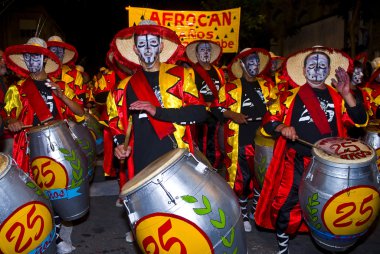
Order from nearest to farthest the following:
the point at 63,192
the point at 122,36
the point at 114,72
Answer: the point at 122,36 < the point at 63,192 < the point at 114,72

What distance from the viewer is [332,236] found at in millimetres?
3373

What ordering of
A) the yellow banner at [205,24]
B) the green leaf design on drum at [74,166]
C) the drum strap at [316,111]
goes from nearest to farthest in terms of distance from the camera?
the drum strap at [316,111] < the green leaf design on drum at [74,166] < the yellow banner at [205,24]

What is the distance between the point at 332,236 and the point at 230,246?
115 cm

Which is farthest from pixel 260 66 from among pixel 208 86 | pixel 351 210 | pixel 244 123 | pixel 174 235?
pixel 174 235

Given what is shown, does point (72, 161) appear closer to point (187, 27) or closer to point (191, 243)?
point (191, 243)

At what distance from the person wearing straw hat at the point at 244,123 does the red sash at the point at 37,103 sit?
200cm

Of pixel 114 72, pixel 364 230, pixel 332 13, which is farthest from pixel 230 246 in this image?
pixel 332 13

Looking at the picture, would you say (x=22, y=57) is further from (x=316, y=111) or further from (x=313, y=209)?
(x=313, y=209)

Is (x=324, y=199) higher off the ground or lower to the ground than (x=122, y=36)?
lower

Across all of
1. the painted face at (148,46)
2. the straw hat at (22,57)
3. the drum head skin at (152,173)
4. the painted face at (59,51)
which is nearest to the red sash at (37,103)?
the straw hat at (22,57)

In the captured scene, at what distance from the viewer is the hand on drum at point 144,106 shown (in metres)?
3.00

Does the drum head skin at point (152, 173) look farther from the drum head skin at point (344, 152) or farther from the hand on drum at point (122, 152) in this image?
the drum head skin at point (344, 152)

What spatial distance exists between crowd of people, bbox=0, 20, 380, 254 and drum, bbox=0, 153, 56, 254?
68 centimetres

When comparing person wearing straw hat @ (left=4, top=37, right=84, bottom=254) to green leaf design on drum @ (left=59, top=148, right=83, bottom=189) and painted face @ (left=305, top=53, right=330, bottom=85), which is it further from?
painted face @ (left=305, top=53, right=330, bottom=85)
